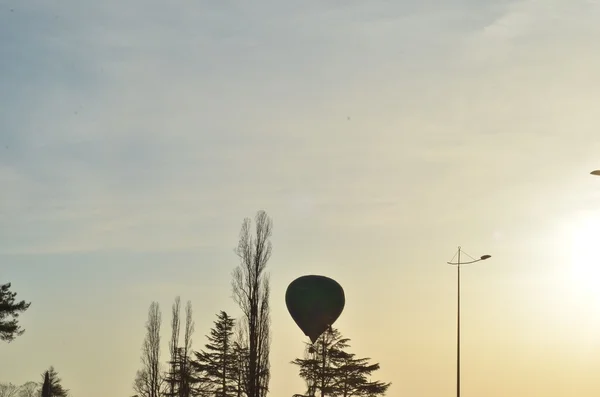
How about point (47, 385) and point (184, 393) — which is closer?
point (47, 385)

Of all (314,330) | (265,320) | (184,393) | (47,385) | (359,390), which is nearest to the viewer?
(47,385)

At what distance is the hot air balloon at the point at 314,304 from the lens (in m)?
76.9

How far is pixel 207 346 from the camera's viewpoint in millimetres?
94062

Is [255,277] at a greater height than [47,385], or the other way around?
[255,277]

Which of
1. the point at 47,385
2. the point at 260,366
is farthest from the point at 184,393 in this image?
the point at 47,385

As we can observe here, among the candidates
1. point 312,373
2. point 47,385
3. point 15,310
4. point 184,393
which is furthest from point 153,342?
point 47,385

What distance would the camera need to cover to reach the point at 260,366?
203ft

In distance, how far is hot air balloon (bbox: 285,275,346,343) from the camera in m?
76.9

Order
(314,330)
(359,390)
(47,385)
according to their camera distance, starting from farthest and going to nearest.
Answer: (359,390)
(314,330)
(47,385)

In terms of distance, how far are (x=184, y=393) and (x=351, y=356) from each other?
1723cm

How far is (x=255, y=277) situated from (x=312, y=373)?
23763mm

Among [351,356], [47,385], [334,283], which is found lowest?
[47,385]

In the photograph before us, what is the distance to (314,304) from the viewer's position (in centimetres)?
7694

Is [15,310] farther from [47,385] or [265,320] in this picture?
[47,385]
